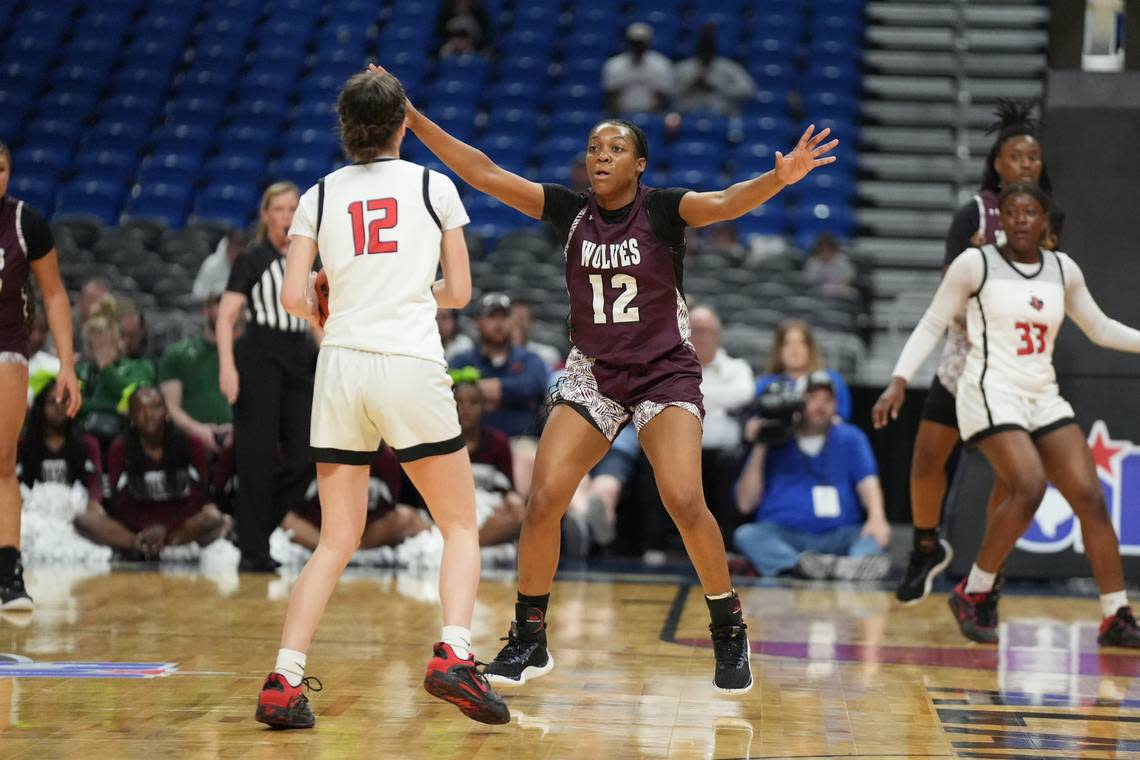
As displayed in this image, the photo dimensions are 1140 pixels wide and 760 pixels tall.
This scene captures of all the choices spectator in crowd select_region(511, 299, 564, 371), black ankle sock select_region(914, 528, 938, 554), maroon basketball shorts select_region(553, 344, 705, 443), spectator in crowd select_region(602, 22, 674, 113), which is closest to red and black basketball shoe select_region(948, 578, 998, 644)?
black ankle sock select_region(914, 528, 938, 554)

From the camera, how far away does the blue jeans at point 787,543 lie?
8930 millimetres

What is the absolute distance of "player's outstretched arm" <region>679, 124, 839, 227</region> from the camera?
4.42m

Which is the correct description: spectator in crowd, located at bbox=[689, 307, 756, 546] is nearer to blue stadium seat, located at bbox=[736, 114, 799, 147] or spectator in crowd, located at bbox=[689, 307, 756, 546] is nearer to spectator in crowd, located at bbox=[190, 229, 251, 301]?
spectator in crowd, located at bbox=[190, 229, 251, 301]

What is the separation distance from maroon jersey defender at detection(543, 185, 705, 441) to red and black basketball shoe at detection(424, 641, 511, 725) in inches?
39.7

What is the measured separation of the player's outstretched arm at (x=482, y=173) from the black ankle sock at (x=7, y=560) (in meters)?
2.73

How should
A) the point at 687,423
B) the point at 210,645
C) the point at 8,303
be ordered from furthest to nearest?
the point at 8,303 < the point at 210,645 < the point at 687,423

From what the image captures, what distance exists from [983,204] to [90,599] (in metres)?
4.46

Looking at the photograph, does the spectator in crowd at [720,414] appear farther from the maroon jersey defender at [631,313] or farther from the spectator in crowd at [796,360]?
the maroon jersey defender at [631,313]

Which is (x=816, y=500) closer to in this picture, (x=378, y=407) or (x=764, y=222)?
(x=764, y=222)

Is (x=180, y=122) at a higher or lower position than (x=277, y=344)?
higher

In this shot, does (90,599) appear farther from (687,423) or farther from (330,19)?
(330,19)

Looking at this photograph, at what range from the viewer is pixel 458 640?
4.25 metres

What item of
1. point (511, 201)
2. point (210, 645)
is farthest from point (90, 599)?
point (511, 201)

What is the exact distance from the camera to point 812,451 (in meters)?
9.14
